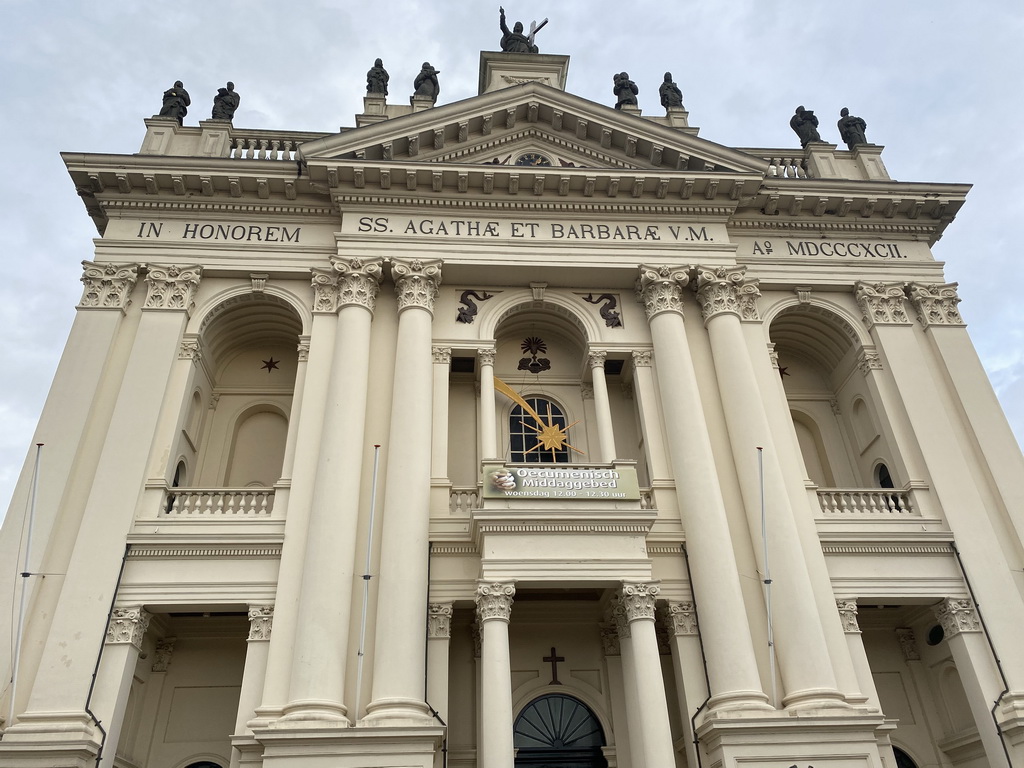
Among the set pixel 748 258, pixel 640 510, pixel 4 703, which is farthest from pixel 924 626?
pixel 4 703

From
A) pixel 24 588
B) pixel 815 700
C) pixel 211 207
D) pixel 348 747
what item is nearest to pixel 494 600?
pixel 348 747

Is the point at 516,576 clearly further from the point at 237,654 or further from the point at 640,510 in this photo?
the point at 237,654

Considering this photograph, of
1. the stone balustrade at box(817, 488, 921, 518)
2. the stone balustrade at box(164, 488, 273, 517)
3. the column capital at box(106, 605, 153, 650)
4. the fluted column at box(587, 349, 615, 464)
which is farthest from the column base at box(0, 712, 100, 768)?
the stone balustrade at box(817, 488, 921, 518)

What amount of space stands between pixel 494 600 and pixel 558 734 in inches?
152

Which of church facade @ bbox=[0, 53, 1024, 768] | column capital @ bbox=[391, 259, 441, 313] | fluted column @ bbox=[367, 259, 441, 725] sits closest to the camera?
fluted column @ bbox=[367, 259, 441, 725]

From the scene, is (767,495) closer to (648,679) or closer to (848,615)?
(848,615)

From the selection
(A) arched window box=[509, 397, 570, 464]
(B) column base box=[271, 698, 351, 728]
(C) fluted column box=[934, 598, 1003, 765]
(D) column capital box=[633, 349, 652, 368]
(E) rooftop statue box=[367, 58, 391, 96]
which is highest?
(E) rooftop statue box=[367, 58, 391, 96]

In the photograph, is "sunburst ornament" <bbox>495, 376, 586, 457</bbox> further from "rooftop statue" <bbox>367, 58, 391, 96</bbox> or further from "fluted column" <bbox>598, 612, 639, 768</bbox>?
"rooftop statue" <bbox>367, 58, 391, 96</bbox>

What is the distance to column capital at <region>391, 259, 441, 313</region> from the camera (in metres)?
18.0

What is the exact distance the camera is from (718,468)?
16.9m

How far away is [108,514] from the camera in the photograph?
15.0m

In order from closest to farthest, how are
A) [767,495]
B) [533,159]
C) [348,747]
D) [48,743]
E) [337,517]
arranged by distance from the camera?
[48,743] → [348,747] → [337,517] → [767,495] → [533,159]

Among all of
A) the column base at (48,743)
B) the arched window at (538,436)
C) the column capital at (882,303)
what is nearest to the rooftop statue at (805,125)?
the column capital at (882,303)

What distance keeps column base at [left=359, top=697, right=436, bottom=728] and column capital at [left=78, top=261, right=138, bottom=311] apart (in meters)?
10.8
